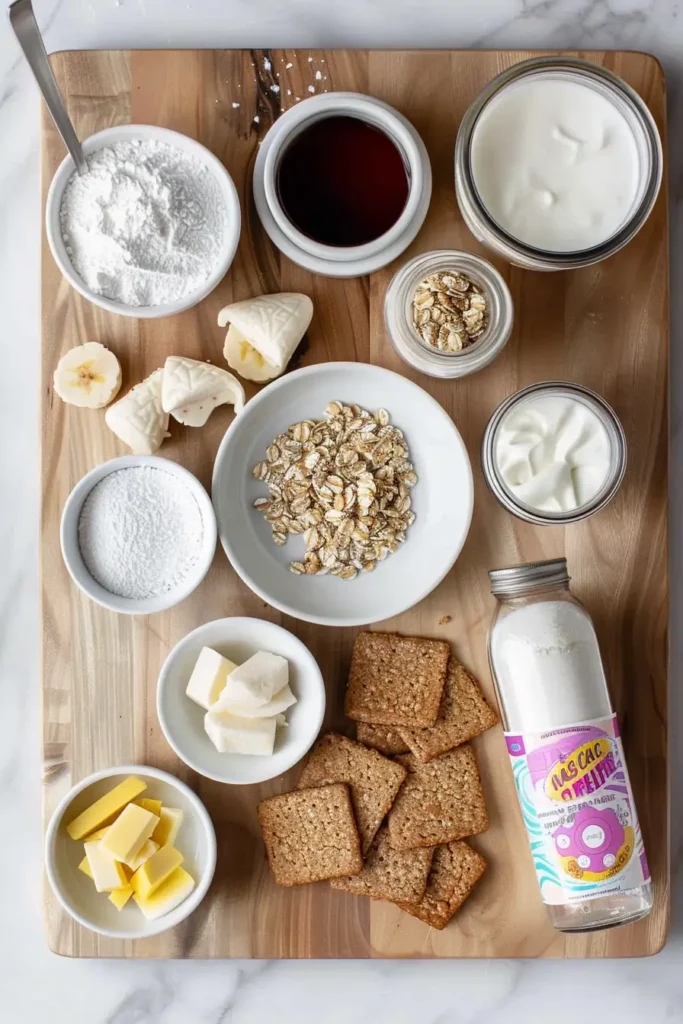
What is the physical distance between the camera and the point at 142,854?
3.56ft

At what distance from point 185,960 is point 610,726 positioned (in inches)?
24.7

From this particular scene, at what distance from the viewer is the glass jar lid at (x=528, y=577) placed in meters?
1.06

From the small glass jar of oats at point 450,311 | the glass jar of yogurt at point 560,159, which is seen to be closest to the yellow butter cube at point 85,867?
the small glass jar of oats at point 450,311

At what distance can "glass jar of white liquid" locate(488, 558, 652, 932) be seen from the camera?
1.04m

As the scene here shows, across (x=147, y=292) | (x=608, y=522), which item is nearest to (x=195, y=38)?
(x=147, y=292)

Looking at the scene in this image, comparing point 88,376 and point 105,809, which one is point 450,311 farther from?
point 105,809

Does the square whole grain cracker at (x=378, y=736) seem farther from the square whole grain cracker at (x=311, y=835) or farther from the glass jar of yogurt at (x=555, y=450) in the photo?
the glass jar of yogurt at (x=555, y=450)

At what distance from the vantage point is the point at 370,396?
3.72ft

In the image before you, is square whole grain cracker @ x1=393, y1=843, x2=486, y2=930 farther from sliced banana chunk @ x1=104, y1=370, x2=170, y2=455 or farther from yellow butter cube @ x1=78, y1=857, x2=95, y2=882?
sliced banana chunk @ x1=104, y1=370, x2=170, y2=455

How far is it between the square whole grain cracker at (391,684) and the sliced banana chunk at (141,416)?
35 cm

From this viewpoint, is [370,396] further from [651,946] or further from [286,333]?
[651,946]

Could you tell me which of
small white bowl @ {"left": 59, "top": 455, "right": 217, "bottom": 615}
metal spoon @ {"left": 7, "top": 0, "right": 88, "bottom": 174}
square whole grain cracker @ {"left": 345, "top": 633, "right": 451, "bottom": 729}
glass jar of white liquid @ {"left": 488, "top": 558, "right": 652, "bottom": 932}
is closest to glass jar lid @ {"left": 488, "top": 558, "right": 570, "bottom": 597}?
glass jar of white liquid @ {"left": 488, "top": 558, "right": 652, "bottom": 932}

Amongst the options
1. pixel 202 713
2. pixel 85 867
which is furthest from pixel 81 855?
pixel 202 713

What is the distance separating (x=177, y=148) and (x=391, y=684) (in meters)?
0.68
